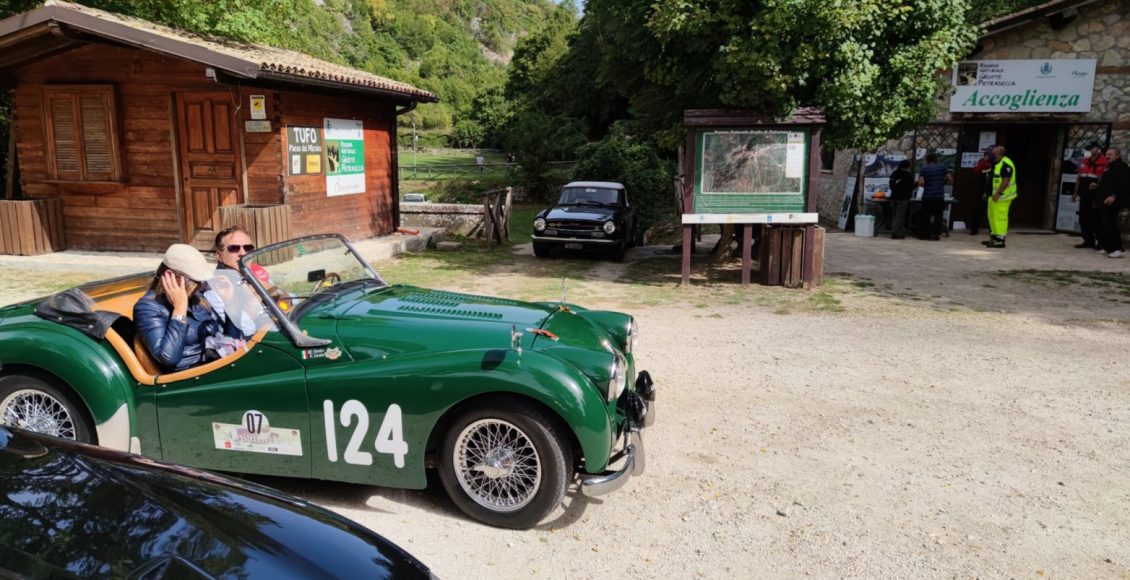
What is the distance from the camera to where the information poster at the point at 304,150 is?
42.3 ft

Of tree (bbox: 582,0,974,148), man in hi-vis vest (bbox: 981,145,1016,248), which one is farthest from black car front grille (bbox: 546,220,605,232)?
man in hi-vis vest (bbox: 981,145,1016,248)

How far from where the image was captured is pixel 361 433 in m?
3.94

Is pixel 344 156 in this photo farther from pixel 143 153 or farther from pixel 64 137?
pixel 64 137

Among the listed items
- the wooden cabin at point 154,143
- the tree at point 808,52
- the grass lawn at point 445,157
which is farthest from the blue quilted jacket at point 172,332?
the grass lawn at point 445,157

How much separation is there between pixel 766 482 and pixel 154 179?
1191 centimetres

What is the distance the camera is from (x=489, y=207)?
52.8ft

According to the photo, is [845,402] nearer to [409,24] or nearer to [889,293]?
[889,293]

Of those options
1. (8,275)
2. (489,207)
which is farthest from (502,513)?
(489,207)

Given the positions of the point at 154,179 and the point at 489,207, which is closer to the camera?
the point at 154,179

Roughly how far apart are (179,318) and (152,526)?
2381 millimetres

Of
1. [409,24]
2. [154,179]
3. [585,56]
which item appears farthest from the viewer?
[409,24]

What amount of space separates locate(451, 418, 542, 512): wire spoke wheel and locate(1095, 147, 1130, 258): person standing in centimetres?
1351

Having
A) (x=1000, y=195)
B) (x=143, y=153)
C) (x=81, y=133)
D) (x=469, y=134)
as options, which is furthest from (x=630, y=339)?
(x=469, y=134)

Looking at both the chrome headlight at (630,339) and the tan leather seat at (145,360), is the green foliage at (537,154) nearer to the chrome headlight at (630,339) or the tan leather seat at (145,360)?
the chrome headlight at (630,339)
